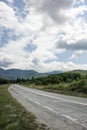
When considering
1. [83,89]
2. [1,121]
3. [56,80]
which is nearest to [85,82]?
[83,89]

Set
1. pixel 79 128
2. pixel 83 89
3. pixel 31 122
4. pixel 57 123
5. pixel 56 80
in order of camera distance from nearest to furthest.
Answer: pixel 79 128 < pixel 57 123 < pixel 31 122 < pixel 83 89 < pixel 56 80

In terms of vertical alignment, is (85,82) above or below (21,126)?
above

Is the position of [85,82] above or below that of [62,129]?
above

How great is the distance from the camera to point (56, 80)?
258 ft

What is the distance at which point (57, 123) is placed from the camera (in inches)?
444

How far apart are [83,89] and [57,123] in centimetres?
2254

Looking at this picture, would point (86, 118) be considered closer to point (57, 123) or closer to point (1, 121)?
point (57, 123)

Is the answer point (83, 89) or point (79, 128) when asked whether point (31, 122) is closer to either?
point (79, 128)

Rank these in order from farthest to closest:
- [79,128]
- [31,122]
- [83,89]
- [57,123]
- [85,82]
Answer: [85,82]
[83,89]
[31,122]
[57,123]
[79,128]

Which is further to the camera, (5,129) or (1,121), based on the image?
(1,121)

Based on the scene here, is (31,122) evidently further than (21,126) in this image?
Yes

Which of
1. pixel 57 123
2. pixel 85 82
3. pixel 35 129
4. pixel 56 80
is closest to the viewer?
pixel 35 129

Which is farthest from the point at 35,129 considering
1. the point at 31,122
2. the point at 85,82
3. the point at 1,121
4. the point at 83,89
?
the point at 85,82

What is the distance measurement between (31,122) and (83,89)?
21733 millimetres
